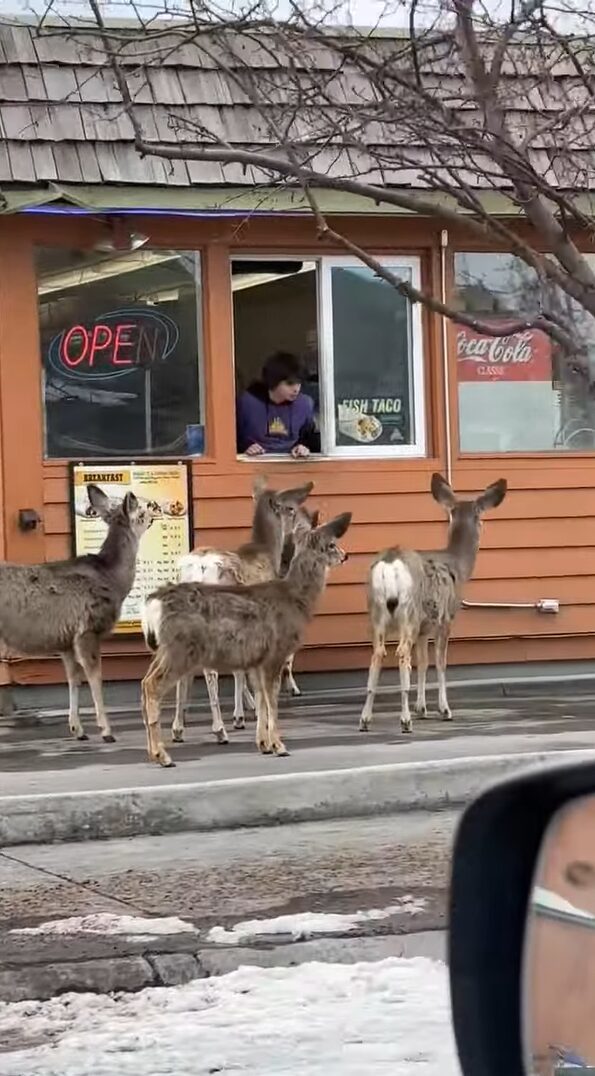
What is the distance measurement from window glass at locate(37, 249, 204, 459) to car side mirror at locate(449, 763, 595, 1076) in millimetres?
9814

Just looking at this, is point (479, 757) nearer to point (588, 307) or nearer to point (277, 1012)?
point (588, 307)

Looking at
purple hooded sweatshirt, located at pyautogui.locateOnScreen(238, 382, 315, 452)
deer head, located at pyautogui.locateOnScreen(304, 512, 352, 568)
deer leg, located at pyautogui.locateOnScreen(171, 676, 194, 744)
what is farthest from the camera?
purple hooded sweatshirt, located at pyautogui.locateOnScreen(238, 382, 315, 452)

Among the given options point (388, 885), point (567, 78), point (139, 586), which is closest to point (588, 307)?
point (388, 885)

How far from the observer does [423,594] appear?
36.0 ft

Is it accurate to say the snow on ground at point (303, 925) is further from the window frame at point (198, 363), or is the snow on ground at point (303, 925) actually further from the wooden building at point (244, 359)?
the window frame at point (198, 363)

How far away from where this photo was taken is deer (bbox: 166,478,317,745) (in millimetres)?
10844

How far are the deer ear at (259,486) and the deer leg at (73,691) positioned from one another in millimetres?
1899

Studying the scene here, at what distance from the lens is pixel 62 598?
10453mm

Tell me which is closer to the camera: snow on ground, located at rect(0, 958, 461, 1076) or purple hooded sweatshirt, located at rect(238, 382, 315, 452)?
snow on ground, located at rect(0, 958, 461, 1076)

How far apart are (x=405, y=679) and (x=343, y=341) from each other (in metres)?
3.29

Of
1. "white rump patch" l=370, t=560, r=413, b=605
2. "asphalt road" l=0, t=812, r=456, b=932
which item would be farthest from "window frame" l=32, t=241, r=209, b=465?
"asphalt road" l=0, t=812, r=456, b=932

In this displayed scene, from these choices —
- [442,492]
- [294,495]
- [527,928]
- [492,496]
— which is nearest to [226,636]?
[294,495]

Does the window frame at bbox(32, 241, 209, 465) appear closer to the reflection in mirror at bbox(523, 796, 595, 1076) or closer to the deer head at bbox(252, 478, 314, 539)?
the deer head at bbox(252, 478, 314, 539)

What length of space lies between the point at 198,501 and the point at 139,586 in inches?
31.9
